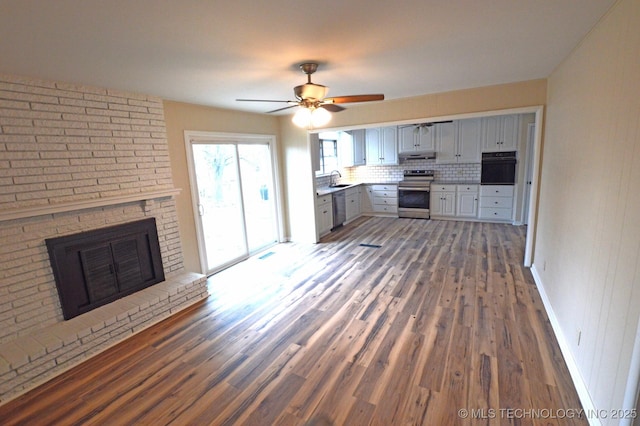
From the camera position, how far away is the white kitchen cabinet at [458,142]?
6.42 m

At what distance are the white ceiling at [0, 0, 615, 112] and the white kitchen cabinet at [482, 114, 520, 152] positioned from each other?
3.22 metres

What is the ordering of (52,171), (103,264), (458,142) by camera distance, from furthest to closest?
(458,142) < (103,264) < (52,171)

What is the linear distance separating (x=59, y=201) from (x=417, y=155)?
21.6ft

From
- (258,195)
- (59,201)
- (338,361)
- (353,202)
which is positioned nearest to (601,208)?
(338,361)

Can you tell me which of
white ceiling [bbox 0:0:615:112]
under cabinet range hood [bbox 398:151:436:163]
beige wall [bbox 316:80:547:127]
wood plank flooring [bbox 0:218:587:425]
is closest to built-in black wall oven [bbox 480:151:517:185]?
under cabinet range hood [bbox 398:151:436:163]

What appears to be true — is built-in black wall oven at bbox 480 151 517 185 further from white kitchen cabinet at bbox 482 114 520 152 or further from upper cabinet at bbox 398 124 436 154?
upper cabinet at bbox 398 124 436 154

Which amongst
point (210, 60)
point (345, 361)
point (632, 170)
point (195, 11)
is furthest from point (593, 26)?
point (345, 361)

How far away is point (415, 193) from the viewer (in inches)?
280

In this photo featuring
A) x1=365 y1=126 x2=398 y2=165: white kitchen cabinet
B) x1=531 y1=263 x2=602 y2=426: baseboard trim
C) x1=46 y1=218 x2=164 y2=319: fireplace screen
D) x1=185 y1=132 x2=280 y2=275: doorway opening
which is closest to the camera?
x1=531 y1=263 x2=602 y2=426: baseboard trim

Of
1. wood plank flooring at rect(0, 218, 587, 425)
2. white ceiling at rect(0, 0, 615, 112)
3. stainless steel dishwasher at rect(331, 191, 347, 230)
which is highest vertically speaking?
white ceiling at rect(0, 0, 615, 112)

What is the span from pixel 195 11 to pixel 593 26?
2.59 m

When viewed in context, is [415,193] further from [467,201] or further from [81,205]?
[81,205]

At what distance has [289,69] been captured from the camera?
272 centimetres

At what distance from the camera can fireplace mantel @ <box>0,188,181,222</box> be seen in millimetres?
2402
